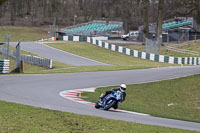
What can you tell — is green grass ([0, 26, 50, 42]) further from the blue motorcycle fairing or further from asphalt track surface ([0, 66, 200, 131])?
the blue motorcycle fairing

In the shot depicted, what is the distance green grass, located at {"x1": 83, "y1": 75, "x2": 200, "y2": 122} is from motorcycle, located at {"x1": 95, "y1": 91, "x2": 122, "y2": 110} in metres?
1.12

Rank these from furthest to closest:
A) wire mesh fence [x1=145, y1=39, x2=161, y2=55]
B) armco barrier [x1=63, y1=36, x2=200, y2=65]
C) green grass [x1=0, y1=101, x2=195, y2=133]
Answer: wire mesh fence [x1=145, y1=39, x2=161, y2=55]
armco barrier [x1=63, y1=36, x2=200, y2=65]
green grass [x1=0, y1=101, x2=195, y2=133]

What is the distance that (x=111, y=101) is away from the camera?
1483 centimetres

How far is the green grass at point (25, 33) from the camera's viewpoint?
72656 millimetres

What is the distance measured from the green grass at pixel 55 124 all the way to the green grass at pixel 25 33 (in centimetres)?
6208

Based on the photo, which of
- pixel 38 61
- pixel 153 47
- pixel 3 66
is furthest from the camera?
pixel 153 47

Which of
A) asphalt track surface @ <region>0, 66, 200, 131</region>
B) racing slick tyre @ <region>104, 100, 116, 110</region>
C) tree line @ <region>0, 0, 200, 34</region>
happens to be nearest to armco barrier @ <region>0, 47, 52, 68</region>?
asphalt track surface @ <region>0, 66, 200, 131</region>

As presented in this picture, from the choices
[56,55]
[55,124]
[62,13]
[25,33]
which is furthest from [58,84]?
[62,13]

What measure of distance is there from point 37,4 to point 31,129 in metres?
104

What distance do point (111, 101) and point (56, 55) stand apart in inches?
1181

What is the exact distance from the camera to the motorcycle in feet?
48.6

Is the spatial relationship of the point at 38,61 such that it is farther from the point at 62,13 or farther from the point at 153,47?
the point at 62,13

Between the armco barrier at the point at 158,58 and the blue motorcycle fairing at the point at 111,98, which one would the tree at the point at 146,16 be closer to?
the armco barrier at the point at 158,58

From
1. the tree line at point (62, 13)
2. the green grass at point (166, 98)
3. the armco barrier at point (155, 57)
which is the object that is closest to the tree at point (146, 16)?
the armco barrier at point (155, 57)
